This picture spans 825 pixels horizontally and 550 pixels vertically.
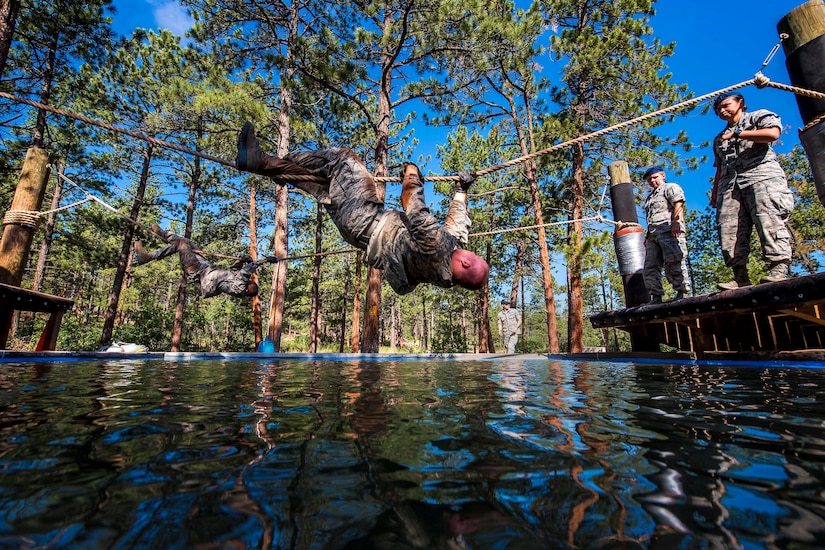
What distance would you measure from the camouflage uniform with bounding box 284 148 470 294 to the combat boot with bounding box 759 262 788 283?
3.17m

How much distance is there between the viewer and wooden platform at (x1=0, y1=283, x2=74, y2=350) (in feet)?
16.1

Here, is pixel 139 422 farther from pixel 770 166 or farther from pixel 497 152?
pixel 497 152

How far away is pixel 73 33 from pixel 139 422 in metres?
13.8

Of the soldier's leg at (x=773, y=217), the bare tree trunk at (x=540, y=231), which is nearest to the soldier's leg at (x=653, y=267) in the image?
the soldier's leg at (x=773, y=217)

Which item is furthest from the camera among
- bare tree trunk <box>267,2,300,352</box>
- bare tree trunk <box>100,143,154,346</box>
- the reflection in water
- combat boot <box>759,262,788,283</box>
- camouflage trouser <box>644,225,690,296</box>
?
bare tree trunk <box>100,143,154,346</box>

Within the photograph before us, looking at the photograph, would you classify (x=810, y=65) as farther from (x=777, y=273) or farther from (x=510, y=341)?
(x=510, y=341)

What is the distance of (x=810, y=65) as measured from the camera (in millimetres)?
4051

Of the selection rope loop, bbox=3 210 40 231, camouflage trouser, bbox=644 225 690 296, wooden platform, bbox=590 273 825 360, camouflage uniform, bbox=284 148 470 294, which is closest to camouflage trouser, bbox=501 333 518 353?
camouflage trouser, bbox=644 225 690 296

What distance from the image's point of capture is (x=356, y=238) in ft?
12.3

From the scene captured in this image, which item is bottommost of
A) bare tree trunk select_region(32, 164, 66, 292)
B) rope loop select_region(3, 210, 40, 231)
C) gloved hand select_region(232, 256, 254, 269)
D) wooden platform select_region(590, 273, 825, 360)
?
wooden platform select_region(590, 273, 825, 360)

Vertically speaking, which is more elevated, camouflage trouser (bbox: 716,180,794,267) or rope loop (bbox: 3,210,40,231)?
rope loop (bbox: 3,210,40,231)

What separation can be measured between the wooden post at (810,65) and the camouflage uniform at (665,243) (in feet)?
4.26

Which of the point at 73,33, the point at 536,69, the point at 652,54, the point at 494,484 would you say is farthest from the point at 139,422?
the point at 73,33

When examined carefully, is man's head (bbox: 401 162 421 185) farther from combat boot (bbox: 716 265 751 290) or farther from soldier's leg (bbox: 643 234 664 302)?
soldier's leg (bbox: 643 234 664 302)
